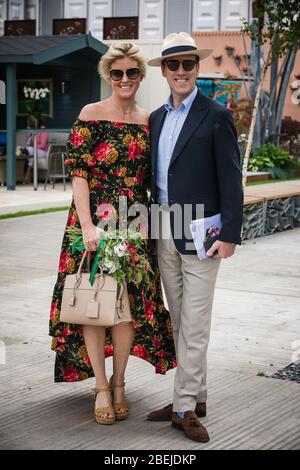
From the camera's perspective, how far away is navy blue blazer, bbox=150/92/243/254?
4492 millimetres

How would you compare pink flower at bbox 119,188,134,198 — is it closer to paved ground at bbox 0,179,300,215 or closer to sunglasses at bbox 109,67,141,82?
sunglasses at bbox 109,67,141,82

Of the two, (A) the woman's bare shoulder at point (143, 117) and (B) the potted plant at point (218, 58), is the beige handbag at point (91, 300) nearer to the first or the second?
(A) the woman's bare shoulder at point (143, 117)

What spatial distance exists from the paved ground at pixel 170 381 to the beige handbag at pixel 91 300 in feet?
1.80

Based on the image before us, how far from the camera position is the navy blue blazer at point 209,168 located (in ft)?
14.7

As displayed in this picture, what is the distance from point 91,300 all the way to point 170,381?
1193 millimetres

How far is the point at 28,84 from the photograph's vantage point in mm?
21688

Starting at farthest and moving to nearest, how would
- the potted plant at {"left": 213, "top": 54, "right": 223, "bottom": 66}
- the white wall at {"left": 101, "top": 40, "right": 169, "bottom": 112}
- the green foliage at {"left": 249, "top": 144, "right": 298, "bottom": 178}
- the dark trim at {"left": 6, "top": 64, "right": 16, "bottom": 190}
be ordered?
the potted plant at {"left": 213, "top": 54, "right": 223, "bottom": 66}
the white wall at {"left": 101, "top": 40, "right": 169, "bottom": 112}
the green foliage at {"left": 249, "top": 144, "right": 298, "bottom": 178}
the dark trim at {"left": 6, "top": 64, "right": 16, "bottom": 190}

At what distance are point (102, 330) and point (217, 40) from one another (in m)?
27.3

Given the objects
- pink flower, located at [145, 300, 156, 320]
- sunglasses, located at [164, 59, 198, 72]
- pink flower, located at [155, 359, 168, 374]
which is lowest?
pink flower, located at [155, 359, 168, 374]

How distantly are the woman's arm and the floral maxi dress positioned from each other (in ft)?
0.20

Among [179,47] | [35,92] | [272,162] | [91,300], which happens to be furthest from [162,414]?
[35,92]

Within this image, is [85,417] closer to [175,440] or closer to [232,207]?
[175,440]

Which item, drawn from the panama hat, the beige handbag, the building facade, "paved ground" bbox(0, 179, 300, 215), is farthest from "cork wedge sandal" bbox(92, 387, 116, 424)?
the building facade

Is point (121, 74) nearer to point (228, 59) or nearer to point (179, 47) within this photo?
point (179, 47)
